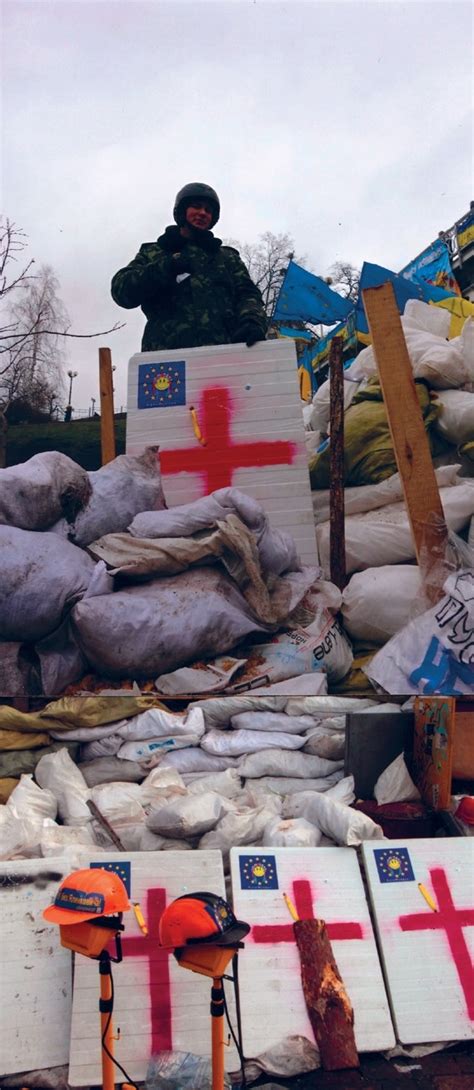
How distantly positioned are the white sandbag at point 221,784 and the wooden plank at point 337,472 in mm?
1089

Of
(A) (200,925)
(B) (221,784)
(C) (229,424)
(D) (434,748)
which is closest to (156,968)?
(A) (200,925)

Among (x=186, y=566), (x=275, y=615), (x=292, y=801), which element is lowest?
(x=292, y=801)

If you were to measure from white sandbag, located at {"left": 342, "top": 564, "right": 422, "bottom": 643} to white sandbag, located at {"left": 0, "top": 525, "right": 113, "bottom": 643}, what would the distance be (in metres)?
1.07

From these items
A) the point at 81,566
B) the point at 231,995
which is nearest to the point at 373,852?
the point at 231,995

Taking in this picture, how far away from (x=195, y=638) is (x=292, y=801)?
0.75m

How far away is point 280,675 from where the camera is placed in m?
3.26

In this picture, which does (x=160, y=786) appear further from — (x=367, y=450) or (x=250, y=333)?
(x=250, y=333)

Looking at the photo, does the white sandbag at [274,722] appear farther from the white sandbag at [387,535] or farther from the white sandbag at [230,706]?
the white sandbag at [387,535]

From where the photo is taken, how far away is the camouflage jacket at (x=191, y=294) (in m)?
4.08

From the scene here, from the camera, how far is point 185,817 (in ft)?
8.30

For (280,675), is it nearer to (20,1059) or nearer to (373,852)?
(373,852)

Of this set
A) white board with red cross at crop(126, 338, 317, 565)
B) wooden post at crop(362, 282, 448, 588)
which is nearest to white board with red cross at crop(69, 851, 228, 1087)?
wooden post at crop(362, 282, 448, 588)

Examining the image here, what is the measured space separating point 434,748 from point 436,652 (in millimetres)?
454

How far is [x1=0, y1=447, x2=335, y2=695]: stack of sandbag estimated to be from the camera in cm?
314
